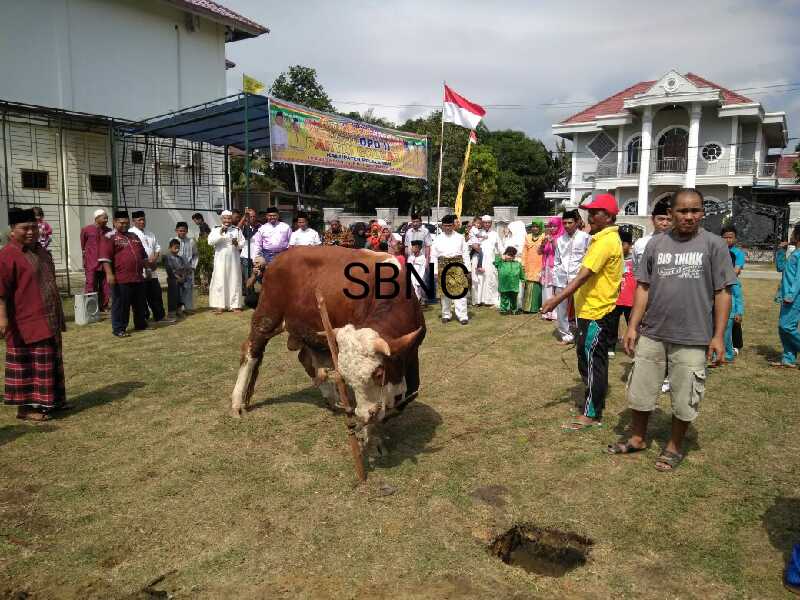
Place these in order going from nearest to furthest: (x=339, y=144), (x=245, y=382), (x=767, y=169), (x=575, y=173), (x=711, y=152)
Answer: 1. (x=245, y=382)
2. (x=339, y=144)
3. (x=711, y=152)
4. (x=767, y=169)
5. (x=575, y=173)

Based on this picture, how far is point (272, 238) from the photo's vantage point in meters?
10.7

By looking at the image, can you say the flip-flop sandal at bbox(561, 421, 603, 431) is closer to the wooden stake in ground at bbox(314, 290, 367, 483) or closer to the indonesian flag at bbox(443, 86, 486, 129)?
the wooden stake in ground at bbox(314, 290, 367, 483)

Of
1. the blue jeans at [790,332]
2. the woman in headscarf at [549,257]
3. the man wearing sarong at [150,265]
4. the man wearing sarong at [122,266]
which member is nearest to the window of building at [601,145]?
the woman in headscarf at [549,257]

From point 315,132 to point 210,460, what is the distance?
8.96 meters

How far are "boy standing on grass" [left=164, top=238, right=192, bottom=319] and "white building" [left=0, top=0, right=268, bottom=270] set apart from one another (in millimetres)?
4410

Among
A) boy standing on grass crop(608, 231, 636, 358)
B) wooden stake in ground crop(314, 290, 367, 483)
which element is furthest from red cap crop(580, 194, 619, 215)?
wooden stake in ground crop(314, 290, 367, 483)

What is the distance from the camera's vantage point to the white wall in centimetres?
1480

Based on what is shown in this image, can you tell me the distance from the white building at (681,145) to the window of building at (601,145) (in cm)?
5

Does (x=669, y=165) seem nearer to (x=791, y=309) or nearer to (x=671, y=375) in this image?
(x=791, y=309)

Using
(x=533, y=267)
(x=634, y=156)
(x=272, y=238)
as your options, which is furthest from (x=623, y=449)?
(x=634, y=156)

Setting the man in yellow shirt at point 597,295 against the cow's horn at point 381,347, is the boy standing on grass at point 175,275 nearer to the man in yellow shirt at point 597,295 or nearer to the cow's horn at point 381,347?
the cow's horn at point 381,347

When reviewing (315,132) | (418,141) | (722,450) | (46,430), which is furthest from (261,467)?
(418,141)

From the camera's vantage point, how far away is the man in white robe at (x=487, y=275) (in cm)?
1177

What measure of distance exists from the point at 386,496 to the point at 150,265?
7.28m
